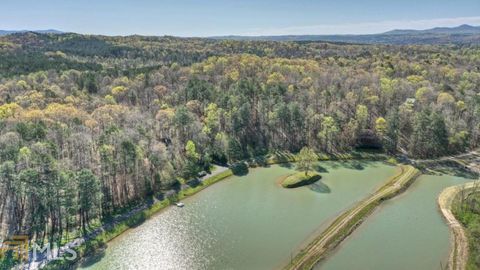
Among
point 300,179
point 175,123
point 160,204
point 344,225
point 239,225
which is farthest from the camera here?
point 175,123

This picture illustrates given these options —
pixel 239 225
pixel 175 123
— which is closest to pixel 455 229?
pixel 239 225

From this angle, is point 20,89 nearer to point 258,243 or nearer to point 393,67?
point 258,243

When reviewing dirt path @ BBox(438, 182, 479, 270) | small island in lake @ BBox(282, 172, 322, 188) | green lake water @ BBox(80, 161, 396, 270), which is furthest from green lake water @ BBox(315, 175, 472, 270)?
small island in lake @ BBox(282, 172, 322, 188)

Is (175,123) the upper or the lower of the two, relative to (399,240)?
upper

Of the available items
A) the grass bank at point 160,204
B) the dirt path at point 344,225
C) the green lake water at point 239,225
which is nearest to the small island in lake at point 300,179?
the green lake water at point 239,225

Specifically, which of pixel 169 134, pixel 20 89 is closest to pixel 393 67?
pixel 169 134

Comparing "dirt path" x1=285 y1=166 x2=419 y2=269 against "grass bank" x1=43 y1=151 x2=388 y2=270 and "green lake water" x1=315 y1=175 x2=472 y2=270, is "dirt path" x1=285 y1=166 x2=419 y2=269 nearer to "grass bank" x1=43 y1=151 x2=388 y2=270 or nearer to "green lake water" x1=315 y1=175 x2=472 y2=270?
"green lake water" x1=315 y1=175 x2=472 y2=270

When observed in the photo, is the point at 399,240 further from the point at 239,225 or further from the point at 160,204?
the point at 160,204
